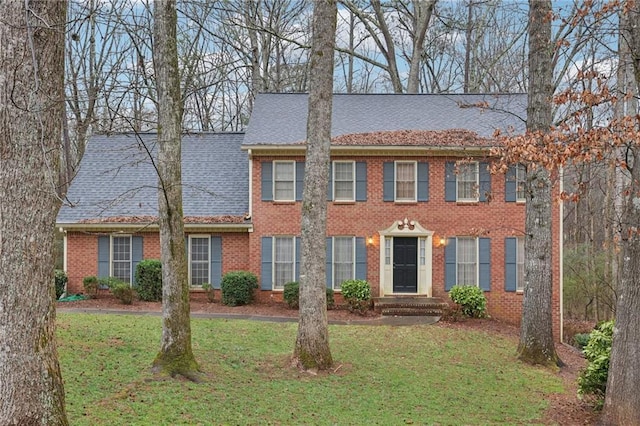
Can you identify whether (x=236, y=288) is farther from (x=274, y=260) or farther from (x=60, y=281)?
(x=60, y=281)

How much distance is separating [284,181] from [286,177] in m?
0.14

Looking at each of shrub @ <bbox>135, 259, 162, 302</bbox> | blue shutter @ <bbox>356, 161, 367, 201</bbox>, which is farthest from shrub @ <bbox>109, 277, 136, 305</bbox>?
blue shutter @ <bbox>356, 161, 367, 201</bbox>

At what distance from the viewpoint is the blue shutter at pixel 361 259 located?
17.4 m

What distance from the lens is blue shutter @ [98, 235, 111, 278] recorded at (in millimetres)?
17844

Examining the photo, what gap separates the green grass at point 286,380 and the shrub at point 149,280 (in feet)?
11.1

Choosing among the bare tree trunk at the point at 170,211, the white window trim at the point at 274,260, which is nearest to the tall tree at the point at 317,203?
the bare tree trunk at the point at 170,211

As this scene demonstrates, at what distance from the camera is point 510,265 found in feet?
56.5

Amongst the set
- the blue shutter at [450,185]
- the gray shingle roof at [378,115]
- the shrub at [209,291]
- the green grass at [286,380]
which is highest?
the gray shingle roof at [378,115]

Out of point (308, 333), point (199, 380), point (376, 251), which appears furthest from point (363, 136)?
point (199, 380)

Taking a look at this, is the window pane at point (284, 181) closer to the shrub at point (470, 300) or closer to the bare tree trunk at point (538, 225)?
the shrub at point (470, 300)

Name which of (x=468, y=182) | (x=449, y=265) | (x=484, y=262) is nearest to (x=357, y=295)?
(x=449, y=265)

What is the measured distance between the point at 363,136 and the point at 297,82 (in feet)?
40.8

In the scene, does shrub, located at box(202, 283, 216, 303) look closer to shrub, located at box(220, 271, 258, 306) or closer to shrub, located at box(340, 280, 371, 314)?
shrub, located at box(220, 271, 258, 306)

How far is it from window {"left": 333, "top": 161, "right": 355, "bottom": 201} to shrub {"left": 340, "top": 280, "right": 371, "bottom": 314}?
105 inches
